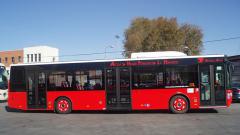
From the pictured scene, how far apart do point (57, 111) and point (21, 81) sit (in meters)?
2.68

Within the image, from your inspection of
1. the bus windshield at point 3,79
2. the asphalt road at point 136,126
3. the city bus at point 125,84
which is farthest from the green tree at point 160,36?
the asphalt road at point 136,126

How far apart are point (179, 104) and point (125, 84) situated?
291 cm

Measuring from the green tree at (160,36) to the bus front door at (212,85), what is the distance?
35337 millimetres

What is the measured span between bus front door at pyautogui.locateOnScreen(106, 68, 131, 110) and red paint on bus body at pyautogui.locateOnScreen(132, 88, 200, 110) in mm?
403

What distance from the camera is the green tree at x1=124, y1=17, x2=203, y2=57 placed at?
50.9m

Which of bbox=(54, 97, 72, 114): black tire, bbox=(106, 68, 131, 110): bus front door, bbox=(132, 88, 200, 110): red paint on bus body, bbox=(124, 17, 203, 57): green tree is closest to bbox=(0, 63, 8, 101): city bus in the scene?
bbox=(54, 97, 72, 114): black tire

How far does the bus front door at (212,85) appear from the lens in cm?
1463

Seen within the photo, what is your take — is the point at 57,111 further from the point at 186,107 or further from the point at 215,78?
the point at 215,78

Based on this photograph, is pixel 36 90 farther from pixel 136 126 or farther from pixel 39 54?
pixel 39 54

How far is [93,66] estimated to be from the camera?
631 inches

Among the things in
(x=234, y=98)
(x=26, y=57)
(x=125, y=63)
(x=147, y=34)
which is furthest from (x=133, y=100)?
(x=26, y=57)

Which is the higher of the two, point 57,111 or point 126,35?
point 126,35

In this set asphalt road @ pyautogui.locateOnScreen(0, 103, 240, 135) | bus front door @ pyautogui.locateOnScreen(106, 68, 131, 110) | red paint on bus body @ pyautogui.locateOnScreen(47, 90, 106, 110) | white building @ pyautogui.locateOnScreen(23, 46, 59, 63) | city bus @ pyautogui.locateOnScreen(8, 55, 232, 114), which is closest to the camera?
asphalt road @ pyautogui.locateOnScreen(0, 103, 240, 135)

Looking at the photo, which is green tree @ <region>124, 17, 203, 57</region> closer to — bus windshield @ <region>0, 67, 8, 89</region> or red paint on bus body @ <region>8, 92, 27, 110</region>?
bus windshield @ <region>0, 67, 8, 89</region>
